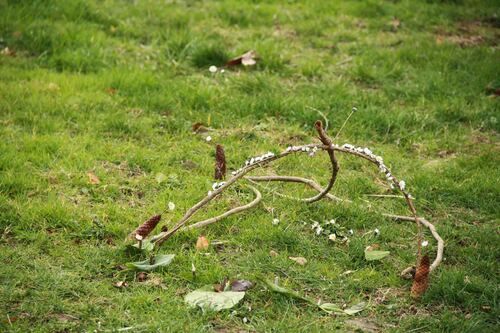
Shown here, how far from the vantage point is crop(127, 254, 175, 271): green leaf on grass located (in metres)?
3.60

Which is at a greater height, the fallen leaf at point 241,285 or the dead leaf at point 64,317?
the dead leaf at point 64,317

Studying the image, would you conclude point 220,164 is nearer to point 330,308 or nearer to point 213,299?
point 213,299

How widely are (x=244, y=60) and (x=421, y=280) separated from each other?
3.60 meters

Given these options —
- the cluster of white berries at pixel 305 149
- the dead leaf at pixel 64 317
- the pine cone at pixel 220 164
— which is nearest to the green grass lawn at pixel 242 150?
the dead leaf at pixel 64 317

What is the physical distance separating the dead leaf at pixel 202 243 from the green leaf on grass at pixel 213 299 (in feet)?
1.51

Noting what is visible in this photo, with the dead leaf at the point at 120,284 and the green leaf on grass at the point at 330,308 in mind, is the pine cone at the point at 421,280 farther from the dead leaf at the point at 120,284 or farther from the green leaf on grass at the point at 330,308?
the dead leaf at the point at 120,284

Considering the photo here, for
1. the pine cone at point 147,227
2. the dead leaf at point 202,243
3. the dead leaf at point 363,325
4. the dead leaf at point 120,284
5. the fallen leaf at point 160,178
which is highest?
the pine cone at point 147,227

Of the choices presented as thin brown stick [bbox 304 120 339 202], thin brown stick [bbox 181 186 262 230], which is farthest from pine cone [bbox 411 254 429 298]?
thin brown stick [bbox 181 186 262 230]

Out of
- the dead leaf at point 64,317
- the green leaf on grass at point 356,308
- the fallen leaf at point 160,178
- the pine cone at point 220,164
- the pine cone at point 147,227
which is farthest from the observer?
the fallen leaf at point 160,178

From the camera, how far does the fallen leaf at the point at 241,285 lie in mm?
3498

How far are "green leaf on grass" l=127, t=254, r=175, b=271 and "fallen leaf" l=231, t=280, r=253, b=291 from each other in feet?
1.30

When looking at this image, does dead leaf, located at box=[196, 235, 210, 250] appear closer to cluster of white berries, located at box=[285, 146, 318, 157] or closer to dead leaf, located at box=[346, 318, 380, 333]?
cluster of white berries, located at box=[285, 146, 318, 157]

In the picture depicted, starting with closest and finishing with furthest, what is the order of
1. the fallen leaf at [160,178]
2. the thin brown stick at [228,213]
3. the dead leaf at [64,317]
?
the dead leaf at [64,317], the thin brown stick at [228,213], the fallen leaf at [160,178]

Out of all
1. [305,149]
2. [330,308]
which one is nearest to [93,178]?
[305,149]
